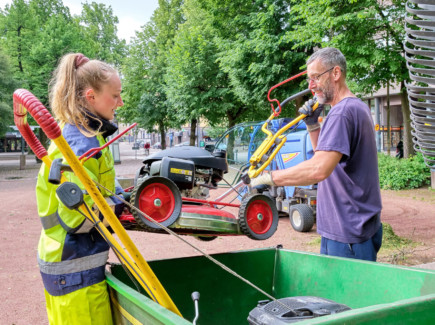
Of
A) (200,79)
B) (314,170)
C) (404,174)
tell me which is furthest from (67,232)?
(200,79)

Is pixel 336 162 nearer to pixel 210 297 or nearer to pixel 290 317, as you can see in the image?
pixel 290 317

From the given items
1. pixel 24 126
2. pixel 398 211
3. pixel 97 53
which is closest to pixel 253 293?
pixel 24 126

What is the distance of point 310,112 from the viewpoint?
301cm

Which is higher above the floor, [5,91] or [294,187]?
[5,91]

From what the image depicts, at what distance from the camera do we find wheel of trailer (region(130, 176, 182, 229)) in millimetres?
2533

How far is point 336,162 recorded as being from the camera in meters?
2.46

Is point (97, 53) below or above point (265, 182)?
above

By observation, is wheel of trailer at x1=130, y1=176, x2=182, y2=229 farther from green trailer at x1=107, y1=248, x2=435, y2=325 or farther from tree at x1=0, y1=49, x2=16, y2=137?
tree at x1=0, y1=49, x2=16, y2=137

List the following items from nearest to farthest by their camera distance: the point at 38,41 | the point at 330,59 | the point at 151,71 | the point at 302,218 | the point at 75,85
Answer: the point at 75,85, the point at 330,59, the point at 302,218, the point at 38,41, the point at 151,71

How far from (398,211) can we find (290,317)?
30.4ft

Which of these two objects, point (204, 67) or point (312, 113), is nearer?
point (312, 113)

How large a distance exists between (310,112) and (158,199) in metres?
1.16

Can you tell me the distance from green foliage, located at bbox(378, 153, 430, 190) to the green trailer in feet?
38.4

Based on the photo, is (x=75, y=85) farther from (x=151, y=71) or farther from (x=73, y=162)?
(x=151, y=71)
